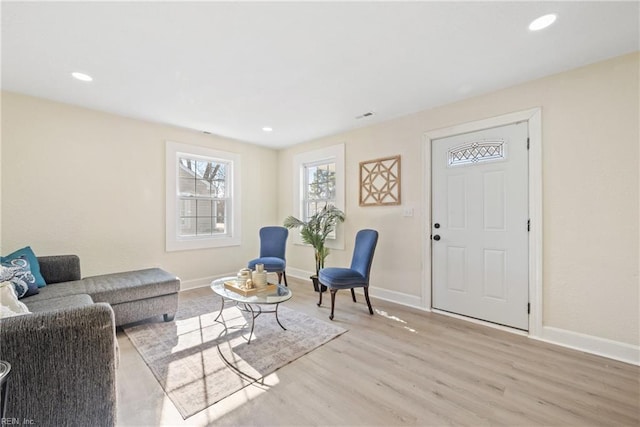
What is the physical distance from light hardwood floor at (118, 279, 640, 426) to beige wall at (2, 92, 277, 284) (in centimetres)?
140

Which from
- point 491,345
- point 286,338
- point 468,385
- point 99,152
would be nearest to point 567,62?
point 491,345

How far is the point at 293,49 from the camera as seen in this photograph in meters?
2.01

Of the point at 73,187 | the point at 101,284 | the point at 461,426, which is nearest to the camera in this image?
the point at 461,426

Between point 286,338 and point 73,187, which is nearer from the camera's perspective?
point 286,338

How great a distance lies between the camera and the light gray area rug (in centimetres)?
176

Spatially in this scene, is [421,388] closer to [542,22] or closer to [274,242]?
[542,22]

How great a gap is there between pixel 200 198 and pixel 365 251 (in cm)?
271

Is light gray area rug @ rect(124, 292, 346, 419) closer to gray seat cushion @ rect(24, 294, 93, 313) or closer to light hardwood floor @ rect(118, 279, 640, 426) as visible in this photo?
light hardwood floor @ rect(118, 279, 640, 426)

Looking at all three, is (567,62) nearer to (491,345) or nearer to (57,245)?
(491,345)

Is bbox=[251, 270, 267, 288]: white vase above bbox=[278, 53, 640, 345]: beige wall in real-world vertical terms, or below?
below

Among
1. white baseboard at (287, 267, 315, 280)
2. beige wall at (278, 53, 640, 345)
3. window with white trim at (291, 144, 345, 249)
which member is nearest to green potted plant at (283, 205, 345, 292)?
window with white trim at (291, 144, 345, 249)

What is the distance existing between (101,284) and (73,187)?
1331 mm

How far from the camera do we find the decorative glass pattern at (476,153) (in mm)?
2697

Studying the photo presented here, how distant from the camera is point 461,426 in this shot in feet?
4.77
